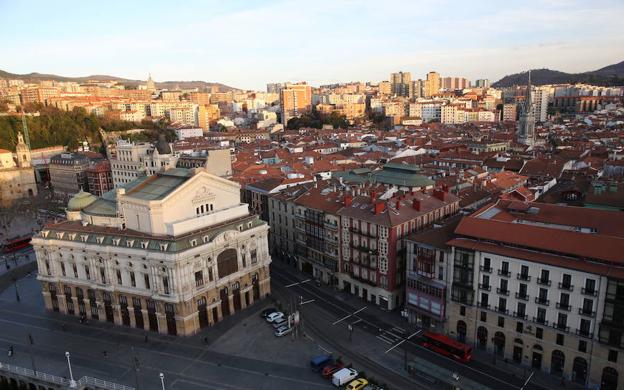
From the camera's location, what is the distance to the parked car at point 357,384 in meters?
50.0

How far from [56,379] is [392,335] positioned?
41203 mm

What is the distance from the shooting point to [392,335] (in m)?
61.5

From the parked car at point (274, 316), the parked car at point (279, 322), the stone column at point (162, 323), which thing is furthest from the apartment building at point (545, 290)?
the stone column at point (162, 323)

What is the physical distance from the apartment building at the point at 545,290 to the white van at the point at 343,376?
49.4ft

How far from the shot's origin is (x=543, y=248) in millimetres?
50500

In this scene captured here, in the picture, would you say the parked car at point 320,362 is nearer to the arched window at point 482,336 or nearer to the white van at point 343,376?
the white van at point 343,376

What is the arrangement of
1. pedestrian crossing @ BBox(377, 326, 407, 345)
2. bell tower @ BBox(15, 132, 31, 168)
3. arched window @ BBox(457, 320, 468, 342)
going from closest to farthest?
1. arched window @ BBox(457, 320, 468, 342)
2. pedestrian crossing @ BBox(377, 326, 407, 345)
3. bell tower @ BBox(15, 132, 31, 168)

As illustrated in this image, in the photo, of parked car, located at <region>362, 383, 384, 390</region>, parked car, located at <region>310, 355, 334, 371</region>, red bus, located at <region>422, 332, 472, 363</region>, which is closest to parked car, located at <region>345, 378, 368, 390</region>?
parked car, located at <region>362, 383, 384, 390</region>

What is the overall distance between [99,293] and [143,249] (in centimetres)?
1214

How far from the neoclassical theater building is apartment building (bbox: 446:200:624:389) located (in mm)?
30194

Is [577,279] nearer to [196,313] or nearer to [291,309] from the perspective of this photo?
[291,309]

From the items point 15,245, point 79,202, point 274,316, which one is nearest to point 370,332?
point 274,316

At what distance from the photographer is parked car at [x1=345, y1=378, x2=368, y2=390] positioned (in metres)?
50.0

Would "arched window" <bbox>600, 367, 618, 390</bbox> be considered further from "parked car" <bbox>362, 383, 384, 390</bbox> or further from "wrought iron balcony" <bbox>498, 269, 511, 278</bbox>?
"parked car" <bbox>362, 383, 384, 390</bbox>
